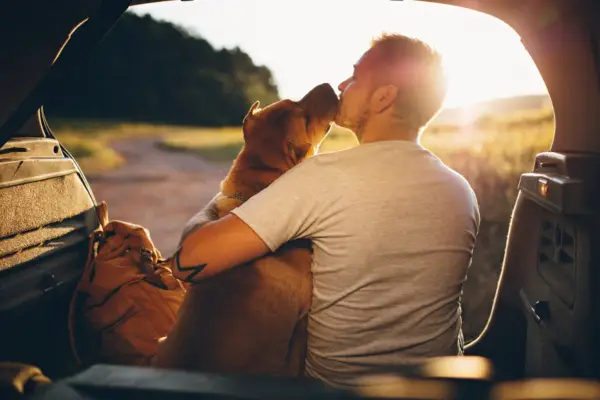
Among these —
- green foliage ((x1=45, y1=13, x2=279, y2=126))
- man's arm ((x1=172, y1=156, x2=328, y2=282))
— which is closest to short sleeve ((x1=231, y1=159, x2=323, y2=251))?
man's arm ((x1=172, y1=156, x2=328, y2=282))

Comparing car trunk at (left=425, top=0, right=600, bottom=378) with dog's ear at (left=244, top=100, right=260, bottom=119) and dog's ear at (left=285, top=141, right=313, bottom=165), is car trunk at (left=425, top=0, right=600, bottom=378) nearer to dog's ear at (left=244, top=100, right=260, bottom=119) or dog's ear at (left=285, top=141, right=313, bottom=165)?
dog's ear at (left=285, top=141, right=313, bottom=165)

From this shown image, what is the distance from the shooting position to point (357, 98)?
157 cm

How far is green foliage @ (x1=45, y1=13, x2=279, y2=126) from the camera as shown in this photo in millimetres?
11844

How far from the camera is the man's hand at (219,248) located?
1328 mm

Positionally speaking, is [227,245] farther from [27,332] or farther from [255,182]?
[27,332]

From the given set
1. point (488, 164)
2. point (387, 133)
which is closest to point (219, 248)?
point (387, 133)

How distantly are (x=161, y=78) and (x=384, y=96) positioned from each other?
14.9 metres

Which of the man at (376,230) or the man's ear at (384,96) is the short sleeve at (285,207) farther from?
the man's ear at (384,96)

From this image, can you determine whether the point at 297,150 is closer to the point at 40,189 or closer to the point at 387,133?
the point at 387,133

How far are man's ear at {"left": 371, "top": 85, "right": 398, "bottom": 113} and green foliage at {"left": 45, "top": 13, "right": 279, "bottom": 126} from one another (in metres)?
9.30

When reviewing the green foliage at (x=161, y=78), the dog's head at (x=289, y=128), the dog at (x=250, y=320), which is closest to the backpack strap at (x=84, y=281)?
the dog at (x=250, y=320)

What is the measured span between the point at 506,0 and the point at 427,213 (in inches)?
32.9

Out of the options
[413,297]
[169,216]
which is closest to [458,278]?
[413,297]

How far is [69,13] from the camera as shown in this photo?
164 cm
